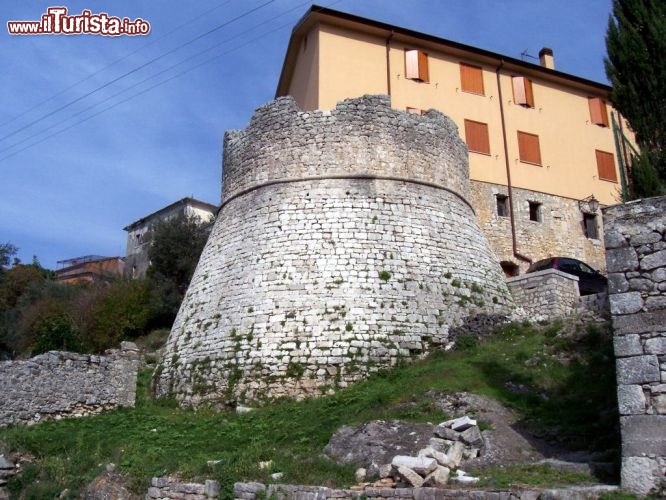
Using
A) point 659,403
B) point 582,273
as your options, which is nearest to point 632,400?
point 659,403

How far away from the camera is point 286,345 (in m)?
13.1

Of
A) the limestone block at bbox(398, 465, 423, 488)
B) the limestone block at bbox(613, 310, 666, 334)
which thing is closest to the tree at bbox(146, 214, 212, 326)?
the limestone block at bbox(398, 465, 423, 488)

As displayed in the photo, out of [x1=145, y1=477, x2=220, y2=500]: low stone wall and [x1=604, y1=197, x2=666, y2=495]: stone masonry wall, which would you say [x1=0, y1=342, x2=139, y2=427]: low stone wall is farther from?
[x1=604, y1=197, x2=666, y2=495]: stone masonry wall

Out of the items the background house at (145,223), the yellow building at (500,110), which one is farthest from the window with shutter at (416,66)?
the background house at (145,223)

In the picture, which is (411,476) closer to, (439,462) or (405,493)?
(405,493)

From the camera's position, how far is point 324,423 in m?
10.2

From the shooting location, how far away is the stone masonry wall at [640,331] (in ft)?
20.0

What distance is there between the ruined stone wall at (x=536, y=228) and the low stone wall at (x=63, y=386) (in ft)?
38.7

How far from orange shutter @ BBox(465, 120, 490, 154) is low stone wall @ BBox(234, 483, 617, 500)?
16352 millimetres

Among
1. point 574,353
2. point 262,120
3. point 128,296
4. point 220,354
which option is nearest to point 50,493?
point 220,354

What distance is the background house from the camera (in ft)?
Result: 135

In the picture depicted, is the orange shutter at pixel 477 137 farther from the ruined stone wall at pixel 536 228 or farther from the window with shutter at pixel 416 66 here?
the window with shutter at pixel 416 66

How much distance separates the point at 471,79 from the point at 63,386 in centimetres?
1657

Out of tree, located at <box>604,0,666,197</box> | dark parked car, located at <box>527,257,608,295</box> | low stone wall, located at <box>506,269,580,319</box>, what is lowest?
low stone wall, located at <box>506,269,580,319</box>
